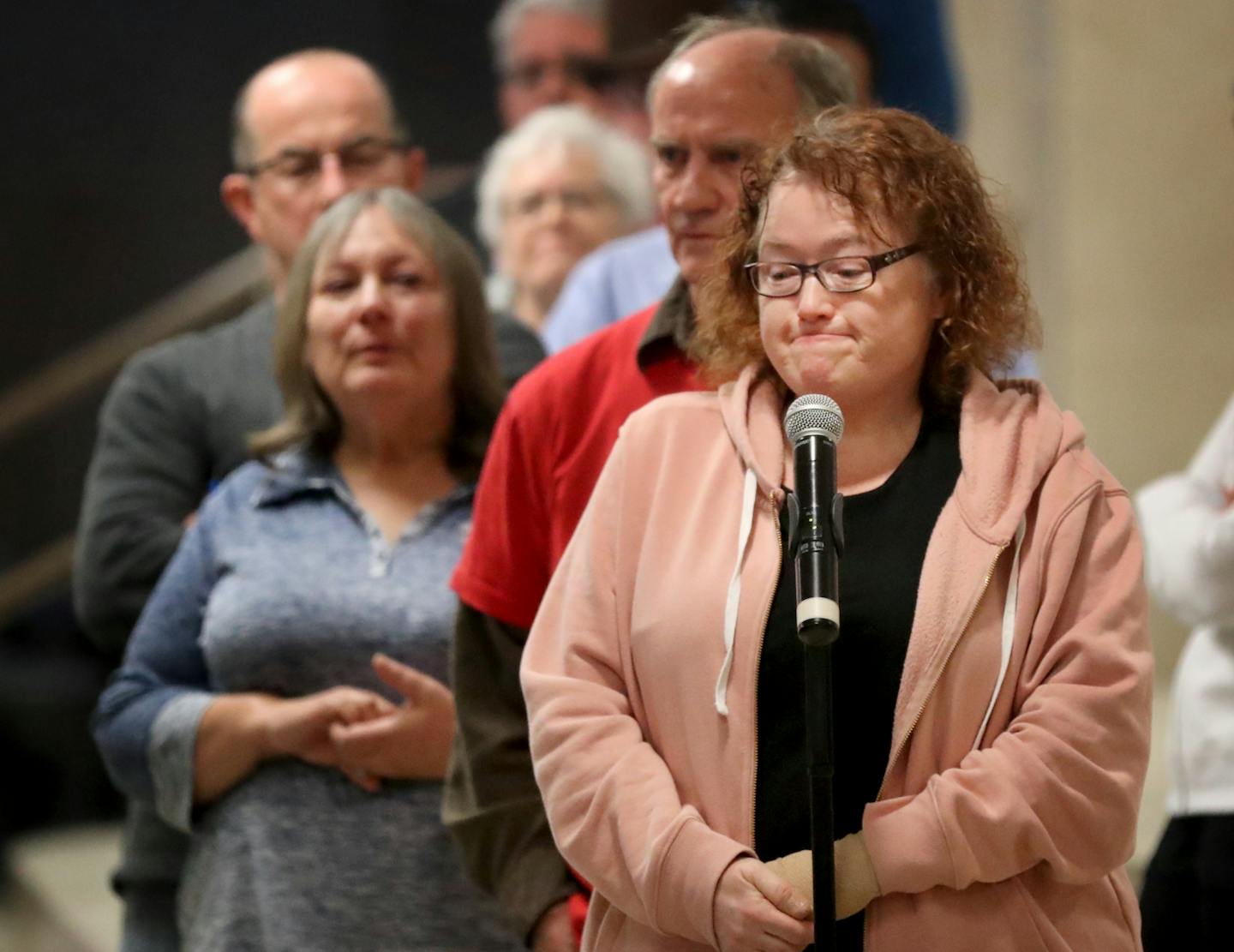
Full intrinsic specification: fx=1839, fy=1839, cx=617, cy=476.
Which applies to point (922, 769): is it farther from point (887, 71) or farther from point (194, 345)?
point (887, 71)

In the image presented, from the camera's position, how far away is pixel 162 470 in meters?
2.84

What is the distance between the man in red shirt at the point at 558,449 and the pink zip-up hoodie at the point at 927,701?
29cm

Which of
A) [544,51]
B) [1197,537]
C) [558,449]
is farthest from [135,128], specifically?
[1197,537]

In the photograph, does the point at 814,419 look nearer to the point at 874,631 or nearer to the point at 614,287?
the point at 874,631

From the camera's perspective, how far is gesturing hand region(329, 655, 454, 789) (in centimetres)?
231

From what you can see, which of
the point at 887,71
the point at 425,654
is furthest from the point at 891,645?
the point at 887,71

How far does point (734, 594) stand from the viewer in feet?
5.62

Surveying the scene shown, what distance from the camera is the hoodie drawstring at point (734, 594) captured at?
66.6 inches

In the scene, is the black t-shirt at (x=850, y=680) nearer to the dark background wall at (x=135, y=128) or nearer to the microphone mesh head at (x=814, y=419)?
the microphone mesh head at (x=814, y=419)

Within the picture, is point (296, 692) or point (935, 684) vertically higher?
point (935, 684)

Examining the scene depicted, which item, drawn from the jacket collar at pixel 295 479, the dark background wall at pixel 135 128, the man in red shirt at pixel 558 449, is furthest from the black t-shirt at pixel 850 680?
the dark background wall at pixel 135 128

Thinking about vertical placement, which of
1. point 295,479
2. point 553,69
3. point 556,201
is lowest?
point 295,479

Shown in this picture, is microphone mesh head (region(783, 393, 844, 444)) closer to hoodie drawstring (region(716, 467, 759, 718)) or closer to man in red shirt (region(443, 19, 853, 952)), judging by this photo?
hoodie drawstring (region(716, 467, 759, 718))

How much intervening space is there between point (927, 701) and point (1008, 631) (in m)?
0.10
